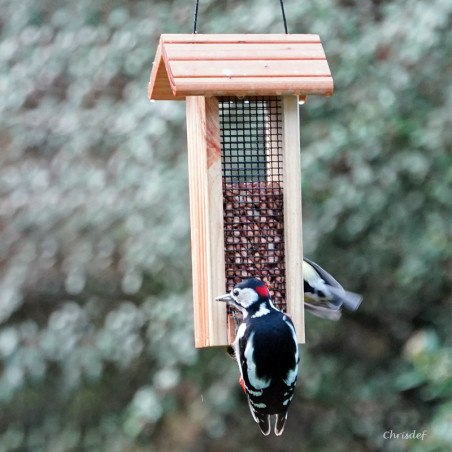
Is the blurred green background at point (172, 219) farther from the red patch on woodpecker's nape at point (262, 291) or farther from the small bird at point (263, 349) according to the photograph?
the red patch on woodpecker's nape at point (262, 291)

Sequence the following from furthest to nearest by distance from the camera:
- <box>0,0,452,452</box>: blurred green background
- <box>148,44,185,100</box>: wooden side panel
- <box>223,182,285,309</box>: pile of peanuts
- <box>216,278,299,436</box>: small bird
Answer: <box>0,0,452,452</box>: blurred green background → <box>148,44,185,100</box>: wooden side panel → <box>223,182,285,309</box>: pile of peanuts → <box>216,278,299,436</box>: small bird

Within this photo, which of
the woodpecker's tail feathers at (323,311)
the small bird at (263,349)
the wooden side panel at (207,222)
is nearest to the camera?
the small bird at (263,349)

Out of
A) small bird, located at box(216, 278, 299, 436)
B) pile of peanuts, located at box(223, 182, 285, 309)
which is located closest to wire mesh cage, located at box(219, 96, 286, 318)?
pile of peanuts, located at box(223, 182, 285, 309)

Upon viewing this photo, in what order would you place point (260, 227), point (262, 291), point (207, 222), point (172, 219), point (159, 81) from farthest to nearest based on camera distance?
point (172, 219), point (159, 81), point (260, 227), point (207, 222), point (262, 291)

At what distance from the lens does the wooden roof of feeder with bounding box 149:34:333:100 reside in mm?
3029

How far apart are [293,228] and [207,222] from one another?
291 mm

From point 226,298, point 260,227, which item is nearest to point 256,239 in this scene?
point 260,227

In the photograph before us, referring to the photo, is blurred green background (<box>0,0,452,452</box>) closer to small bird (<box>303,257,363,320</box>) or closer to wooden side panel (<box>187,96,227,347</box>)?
small bird (<box>303,257,363,320</box>)

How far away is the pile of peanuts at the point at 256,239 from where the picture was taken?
10.7ft

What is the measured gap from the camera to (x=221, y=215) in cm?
317

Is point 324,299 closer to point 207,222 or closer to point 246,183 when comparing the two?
point 246,183

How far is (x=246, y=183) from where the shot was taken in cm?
335

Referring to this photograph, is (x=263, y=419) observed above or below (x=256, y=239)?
below

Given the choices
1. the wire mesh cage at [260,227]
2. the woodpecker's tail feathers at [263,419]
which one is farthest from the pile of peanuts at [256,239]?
the woodpecker's tail feathers at [263,419]
